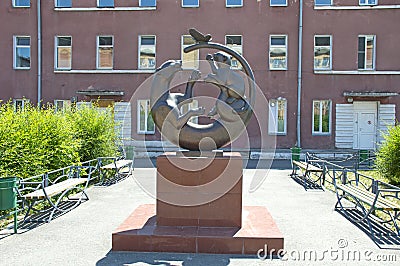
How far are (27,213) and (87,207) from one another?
4.75 feet

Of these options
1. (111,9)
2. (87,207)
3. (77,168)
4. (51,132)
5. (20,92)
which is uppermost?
(111,9)

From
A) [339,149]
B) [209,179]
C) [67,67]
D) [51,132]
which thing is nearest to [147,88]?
[67,67]

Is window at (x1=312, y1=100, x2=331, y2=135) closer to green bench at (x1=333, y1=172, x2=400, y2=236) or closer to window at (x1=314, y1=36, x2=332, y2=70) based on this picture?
window at (x1=314, y1=36, x2=332, y2=70)

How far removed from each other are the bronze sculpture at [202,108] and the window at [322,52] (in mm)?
15395

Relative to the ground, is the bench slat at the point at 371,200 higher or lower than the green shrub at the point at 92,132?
lower

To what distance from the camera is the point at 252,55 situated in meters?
20.6

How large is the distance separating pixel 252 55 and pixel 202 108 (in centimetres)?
1497

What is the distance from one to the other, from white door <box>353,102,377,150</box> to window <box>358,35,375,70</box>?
6.73ft

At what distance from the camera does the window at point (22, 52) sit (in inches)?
853

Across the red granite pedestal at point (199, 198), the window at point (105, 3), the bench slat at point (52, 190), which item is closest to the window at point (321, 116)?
the window at point (105, 3)

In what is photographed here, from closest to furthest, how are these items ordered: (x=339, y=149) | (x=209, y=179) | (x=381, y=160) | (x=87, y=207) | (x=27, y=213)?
(x=209, y=179) → (x=27, y=213) → (x=87, y=207) → (x=381, y=160) → (x=339, y=149)

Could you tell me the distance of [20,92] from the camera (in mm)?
21531

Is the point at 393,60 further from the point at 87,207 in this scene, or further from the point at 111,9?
the point at 87,207

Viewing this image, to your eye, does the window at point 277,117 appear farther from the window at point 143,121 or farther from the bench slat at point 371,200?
the bench slat at point 371,200
